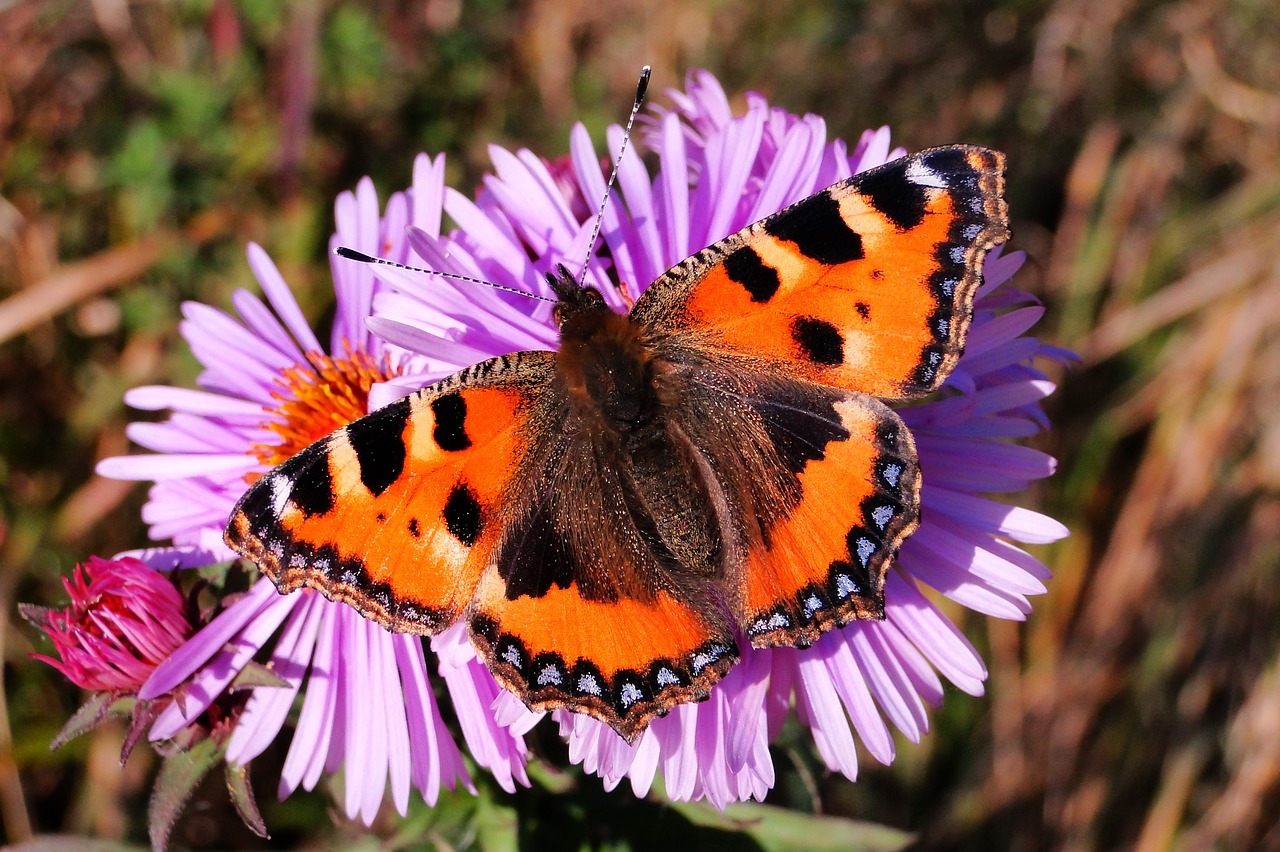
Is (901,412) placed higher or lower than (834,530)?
higher

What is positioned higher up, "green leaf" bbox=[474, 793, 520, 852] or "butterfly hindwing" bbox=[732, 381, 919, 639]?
"butterfly hindwing" bbox=[732, 381, 919, 639]

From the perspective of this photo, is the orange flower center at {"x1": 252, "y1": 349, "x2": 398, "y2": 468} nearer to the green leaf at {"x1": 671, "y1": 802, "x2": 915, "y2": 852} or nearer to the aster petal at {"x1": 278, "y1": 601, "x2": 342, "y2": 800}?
the aster petal at {"x1": 278, "y1": 601, "x2": 342, "y2": 800}

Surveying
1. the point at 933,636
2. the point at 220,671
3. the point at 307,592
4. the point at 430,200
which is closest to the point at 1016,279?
the point at 933,636

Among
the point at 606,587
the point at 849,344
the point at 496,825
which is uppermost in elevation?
the point at 849,344

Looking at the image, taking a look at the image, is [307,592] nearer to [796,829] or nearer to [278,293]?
[278,293]

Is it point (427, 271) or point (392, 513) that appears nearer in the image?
point (392, 513)

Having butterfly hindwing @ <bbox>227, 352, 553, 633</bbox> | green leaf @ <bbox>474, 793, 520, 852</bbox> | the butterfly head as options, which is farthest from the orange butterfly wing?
green leaf @ <bbox>474, 793, 520, 852</bbox>

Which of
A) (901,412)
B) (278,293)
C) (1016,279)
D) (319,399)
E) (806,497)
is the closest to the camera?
(806,497)

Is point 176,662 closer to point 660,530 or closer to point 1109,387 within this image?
point 660,530
